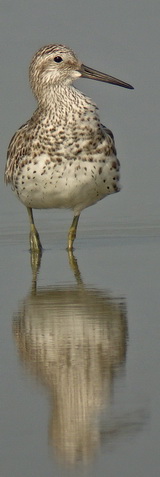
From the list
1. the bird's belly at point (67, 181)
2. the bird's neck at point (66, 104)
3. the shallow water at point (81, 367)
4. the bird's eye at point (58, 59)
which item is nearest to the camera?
the shallow water at point (81, 367)

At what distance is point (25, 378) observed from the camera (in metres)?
6.11

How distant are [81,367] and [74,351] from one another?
1.17ft

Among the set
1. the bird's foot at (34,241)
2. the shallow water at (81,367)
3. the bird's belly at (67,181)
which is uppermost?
the bird's belly at (67,181)

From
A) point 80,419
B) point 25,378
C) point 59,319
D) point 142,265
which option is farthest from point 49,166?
point 80,419

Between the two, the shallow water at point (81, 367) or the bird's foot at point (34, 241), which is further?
the bird's foot at point (34, 241)

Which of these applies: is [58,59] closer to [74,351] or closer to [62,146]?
[62,146]

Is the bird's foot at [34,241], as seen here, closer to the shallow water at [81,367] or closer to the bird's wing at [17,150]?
the bird's wing at [17,150]

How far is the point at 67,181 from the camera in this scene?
1052 cm

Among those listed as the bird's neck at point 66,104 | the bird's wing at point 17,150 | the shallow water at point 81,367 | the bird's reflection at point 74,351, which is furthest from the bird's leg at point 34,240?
the bird's reflection at point 74,351

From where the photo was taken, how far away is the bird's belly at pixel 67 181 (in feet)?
34.4

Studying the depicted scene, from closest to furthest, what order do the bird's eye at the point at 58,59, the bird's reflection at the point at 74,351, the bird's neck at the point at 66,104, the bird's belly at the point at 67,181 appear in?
the bird's reflection at the point at 74,351 < the bird's belly at the point at 67,181 < the bird's neck at the point at 66,104 < the bird's eye at the point at 58,59

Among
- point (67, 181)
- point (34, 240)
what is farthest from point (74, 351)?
point (34, 240)

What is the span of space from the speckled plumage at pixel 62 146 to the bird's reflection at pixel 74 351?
1.82 metres

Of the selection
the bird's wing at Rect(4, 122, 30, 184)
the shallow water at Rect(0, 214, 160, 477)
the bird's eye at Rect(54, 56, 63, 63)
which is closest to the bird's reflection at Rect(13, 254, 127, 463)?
the shallow water at Rect(0, 214, 160, 477)
